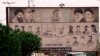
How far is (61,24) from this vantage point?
66.5m

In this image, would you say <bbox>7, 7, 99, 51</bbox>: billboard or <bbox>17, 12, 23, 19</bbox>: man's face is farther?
<bbox>17, 12, 23, 19</bbox>: man's face

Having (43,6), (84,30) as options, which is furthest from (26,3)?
(84,30)

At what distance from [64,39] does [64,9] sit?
3931 millimetres

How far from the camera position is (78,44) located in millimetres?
67312

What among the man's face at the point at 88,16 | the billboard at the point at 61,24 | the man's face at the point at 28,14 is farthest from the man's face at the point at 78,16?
the man's face at the point at 28,14

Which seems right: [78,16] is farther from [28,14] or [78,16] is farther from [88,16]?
[28,14]

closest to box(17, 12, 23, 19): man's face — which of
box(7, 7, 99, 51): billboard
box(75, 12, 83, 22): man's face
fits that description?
box(7, 7, 99, 51): billboard

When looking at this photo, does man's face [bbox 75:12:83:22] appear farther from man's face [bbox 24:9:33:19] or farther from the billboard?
man's face [bbox 24:9:33:19]

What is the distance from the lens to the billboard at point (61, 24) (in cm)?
6612

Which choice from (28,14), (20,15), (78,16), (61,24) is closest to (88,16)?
(78,16)

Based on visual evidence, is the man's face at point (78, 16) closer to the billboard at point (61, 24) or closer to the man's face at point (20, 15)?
the billboard at point (61, 24)

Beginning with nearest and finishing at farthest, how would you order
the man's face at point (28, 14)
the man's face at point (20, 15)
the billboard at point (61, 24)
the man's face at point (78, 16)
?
the man's face at point (78, 16), the billboard at point (61, 24), the man's face at point (28, 14), the man's face at point (20, 15)

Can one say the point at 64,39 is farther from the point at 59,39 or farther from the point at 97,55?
the point at 97,55

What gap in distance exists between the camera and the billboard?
2603 inches
